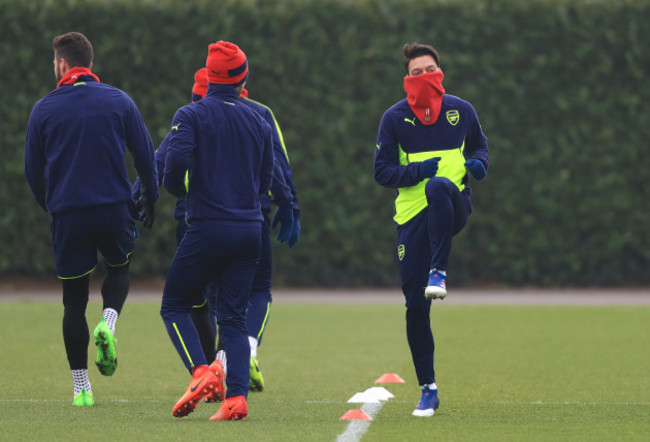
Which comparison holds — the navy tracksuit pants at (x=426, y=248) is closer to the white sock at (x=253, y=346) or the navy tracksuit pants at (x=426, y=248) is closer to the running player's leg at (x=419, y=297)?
the running player's leg at (x=419, y=297)

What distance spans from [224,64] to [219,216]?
857 millimetres

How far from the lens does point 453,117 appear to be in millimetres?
7031

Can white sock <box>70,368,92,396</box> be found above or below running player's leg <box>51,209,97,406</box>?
below

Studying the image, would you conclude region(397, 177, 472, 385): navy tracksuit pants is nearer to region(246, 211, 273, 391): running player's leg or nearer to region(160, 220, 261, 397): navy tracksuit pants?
region(160, 220, 261, 397): navy tracksuit pants

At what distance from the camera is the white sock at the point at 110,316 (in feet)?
23.6

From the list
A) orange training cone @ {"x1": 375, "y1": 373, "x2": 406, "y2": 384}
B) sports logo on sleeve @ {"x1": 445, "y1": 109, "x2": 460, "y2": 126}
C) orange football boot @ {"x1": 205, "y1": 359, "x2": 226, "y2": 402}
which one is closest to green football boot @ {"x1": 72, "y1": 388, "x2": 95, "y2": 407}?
orange football boot @ {"x1": 205, "y1": 359, "x2": 226, "y2": 402}

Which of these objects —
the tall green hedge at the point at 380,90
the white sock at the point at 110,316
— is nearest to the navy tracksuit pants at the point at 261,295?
the white sock at the point at 110,316

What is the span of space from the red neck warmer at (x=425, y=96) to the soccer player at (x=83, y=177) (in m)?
1.64

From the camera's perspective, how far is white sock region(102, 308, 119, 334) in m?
7.20

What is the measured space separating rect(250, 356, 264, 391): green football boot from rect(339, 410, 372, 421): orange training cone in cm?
133

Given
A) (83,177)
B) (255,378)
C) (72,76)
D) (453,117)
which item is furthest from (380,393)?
(72,76)

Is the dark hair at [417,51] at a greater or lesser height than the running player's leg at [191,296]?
greater

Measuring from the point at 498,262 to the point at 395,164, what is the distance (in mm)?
9725

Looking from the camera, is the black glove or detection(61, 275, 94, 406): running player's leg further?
the black glove
